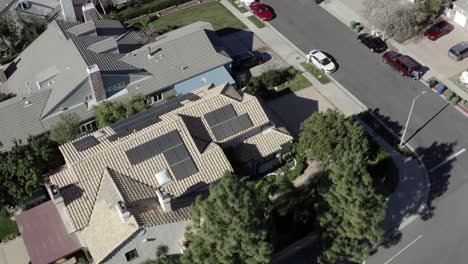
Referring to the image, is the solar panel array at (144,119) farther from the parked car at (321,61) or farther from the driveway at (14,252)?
the parked car at (321,61)

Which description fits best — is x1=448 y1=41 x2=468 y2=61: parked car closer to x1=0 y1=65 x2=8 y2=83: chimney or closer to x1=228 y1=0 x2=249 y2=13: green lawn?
x1=228 y1=0 x2=249 y2=13: green lawn

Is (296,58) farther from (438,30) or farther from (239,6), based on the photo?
(438,30)

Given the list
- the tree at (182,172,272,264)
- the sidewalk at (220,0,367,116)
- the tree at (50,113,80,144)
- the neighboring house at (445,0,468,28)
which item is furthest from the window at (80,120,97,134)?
the neighboring house at (445,0,468,28)

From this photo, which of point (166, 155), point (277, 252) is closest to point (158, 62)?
point (166, 155)

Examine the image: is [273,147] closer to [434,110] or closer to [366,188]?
[366,188]

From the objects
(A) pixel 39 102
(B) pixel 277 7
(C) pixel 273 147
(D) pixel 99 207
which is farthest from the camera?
(B) pixel 277 7

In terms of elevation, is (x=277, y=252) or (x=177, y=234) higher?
(x=177, y=234)

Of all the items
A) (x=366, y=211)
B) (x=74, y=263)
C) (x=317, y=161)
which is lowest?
(x=74, y=263)
